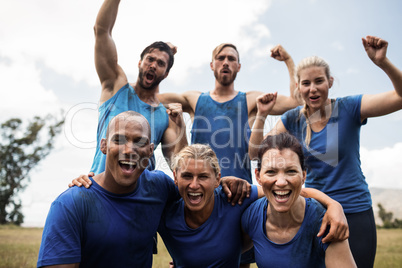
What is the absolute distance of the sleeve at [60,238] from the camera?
9.99ft

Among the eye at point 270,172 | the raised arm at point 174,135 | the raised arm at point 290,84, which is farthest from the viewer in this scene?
the raised arm at point 290,84

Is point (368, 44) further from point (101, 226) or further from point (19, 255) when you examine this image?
point (19, 255)

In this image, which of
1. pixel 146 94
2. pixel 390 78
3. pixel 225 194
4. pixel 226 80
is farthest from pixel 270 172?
pixel 226 80

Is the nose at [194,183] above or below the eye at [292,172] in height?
below

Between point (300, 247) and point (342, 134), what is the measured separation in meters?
1.65

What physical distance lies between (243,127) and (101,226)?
2.95 m

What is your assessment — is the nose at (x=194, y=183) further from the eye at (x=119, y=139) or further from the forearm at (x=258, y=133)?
the forearm at (x=258, y=133)

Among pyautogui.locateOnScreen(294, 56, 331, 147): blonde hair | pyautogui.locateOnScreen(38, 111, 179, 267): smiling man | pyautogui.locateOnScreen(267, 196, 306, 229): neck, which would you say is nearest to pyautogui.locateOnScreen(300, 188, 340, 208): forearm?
pyautogui.locateOnScreen(267, 196, 306, 229): neck

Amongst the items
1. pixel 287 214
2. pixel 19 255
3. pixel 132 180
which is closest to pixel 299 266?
pixel 287 214

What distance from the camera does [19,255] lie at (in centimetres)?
1158

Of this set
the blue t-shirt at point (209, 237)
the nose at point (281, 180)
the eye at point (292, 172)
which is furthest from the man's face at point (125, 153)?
the eye at point (292, 172)

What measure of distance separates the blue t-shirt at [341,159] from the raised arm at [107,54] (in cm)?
299

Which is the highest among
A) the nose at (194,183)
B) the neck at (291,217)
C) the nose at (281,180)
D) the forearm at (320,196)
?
the nose at (281,180)

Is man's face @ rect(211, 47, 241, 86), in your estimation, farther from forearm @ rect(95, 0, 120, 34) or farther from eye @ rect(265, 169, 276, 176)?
eye @ rect(265, 169, 276, 176)
